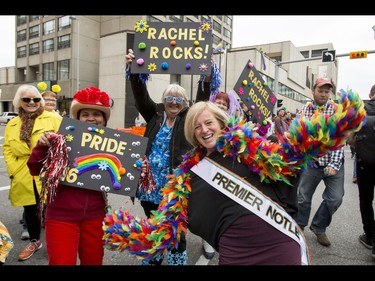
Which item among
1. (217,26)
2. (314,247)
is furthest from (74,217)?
(217,26)

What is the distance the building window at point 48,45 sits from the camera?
33.6 meters

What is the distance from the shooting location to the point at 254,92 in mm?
3516

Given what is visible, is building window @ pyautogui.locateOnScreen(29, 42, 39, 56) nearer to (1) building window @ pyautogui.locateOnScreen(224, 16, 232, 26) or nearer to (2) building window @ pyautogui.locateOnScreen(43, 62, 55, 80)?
(2) building window @ pyautogui.locateOnScreen(43, 62, 55, 80)

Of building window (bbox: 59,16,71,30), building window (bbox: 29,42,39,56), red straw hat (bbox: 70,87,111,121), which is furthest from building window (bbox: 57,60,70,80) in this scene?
red straw hat (bbox: 70,87,111,121)

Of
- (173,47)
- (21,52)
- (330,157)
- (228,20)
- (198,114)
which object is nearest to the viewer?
(198,114)

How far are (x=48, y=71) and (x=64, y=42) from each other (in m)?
4.53

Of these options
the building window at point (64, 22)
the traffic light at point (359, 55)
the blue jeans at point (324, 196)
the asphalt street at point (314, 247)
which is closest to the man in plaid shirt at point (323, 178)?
the blue jeans at point (324, 196)

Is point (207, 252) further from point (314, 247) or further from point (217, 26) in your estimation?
point (217, 26)

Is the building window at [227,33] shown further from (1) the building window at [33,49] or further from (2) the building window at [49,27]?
(1) the building window at [33,49]

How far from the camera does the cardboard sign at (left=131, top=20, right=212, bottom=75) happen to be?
2652mm

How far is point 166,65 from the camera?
2.66m

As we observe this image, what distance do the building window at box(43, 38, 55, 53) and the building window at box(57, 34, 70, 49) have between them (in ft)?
4.34
